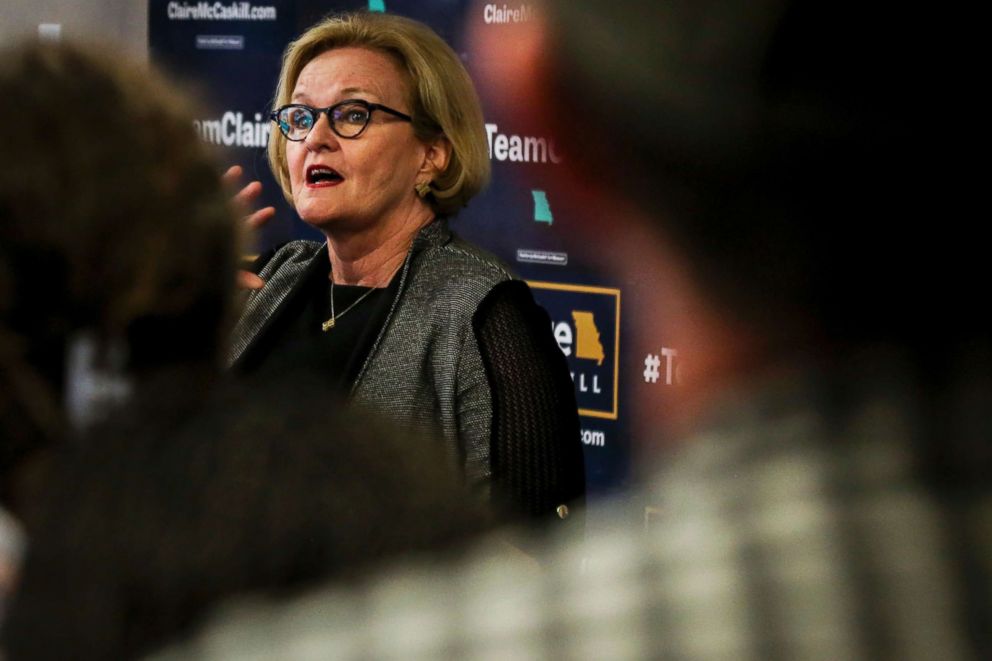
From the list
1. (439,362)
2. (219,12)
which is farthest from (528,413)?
(219,12)

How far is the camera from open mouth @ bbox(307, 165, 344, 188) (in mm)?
2242

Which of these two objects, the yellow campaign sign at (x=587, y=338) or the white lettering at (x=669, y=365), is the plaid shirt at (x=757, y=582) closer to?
the white lettering at (x=669, y=365)

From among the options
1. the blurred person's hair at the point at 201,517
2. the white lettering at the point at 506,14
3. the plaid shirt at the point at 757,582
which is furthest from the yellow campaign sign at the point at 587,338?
the plaid shirt at the point at 757,582

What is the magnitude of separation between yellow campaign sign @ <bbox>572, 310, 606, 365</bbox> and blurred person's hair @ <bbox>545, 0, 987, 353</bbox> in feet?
9.35

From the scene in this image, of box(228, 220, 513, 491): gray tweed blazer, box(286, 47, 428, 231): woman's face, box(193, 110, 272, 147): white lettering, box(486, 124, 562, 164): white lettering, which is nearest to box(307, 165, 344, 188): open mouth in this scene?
box(286, 47, 428, 231): woman's face

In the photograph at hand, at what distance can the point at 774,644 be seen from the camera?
0.33 meters

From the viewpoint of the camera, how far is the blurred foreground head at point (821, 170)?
0.41 metres

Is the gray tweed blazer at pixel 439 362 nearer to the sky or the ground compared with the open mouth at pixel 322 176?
nearer to the ground

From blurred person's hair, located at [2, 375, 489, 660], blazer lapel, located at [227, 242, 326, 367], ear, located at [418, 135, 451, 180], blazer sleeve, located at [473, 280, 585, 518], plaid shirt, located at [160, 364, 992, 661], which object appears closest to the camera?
plaid shirt, located at [160, 364, 992, 661]

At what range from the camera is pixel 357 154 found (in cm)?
223

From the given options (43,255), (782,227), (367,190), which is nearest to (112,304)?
(43,255)

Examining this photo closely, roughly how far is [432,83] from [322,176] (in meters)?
0.26

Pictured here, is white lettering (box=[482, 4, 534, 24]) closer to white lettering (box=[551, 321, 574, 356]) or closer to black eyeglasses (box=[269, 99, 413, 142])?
white lettering (box=[551, 321, 574, 356])

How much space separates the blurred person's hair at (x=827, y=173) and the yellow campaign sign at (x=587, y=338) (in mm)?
2848
